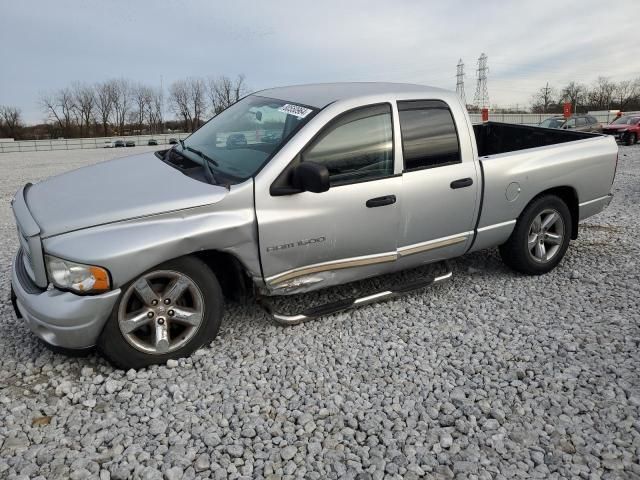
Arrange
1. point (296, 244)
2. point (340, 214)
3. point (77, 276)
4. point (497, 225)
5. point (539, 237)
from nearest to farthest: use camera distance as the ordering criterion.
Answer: point (77, 276), point (296, 244), point (340, 214), point (497, 225), point (539, 237)

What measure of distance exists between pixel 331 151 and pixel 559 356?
2127 millimetres

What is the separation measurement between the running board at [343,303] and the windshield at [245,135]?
101 cm

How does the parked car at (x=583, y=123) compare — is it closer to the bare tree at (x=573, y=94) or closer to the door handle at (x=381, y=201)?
the door handle at (x=381, y=201)

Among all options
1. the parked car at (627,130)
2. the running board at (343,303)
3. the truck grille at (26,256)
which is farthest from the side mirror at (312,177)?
the parked car at (627,130)

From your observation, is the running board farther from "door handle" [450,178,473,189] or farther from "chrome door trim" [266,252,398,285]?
"door handle" [450,178,473,189]

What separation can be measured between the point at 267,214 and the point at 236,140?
0.94 meters

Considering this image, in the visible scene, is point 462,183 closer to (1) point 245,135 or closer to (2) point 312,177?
(2) point 312,177

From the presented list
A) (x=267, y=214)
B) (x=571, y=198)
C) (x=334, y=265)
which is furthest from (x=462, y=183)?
(x=267, y=214)

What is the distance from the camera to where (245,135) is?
398cm

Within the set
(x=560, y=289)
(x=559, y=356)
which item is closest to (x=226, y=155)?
(x=559, y=356)

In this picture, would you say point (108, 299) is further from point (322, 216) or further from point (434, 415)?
point (434, 415)

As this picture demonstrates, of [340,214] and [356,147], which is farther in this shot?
[356,147]

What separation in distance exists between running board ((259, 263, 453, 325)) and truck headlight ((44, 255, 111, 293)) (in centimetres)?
118

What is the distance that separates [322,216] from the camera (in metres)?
3.56
